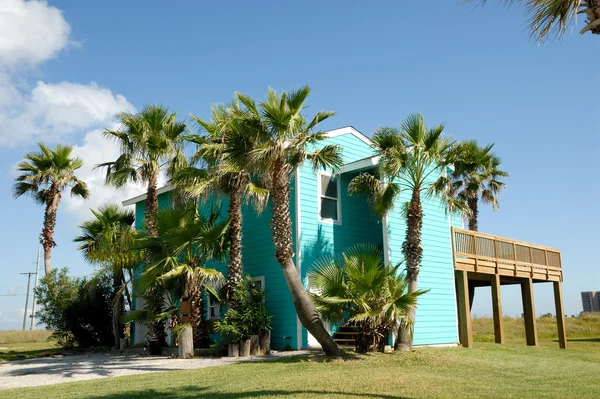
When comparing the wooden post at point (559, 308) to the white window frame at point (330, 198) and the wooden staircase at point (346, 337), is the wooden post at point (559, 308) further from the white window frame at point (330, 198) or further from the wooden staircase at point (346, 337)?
the white window frame at point (330, 198)

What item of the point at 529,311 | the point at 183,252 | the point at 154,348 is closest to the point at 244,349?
the point at 183,252

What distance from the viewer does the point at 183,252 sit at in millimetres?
15086

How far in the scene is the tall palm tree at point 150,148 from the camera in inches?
639

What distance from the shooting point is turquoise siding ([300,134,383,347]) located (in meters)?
15.9

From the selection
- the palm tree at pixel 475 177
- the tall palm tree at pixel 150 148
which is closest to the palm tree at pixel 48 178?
the tall palm tree at pixel 150 148

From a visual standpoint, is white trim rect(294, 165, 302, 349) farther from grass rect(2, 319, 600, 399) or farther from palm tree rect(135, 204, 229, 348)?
grass rect(2, 319, 600, 399)

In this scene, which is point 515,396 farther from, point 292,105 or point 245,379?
point 292,105

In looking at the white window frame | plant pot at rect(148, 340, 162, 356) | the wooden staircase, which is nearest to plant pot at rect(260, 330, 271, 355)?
the wooden staircase

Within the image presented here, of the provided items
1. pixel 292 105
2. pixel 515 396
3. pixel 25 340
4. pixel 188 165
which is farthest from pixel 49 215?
pixel 515 396

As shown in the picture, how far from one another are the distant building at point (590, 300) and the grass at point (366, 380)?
307ft

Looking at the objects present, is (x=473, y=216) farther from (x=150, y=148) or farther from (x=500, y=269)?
(x=150, y=148)

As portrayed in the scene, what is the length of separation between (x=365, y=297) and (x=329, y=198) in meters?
4.85

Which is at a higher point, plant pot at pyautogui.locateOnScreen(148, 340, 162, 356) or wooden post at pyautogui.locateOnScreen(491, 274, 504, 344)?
wooden post at pyautogui.locateOnScreen(491, 274, 504, 344)

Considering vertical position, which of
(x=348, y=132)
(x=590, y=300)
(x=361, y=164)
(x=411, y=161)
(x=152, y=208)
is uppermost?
(x=348, y=132)
